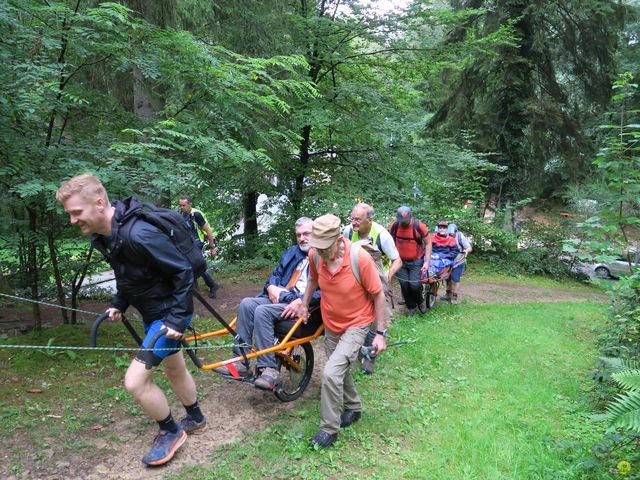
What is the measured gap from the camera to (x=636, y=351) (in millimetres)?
4516

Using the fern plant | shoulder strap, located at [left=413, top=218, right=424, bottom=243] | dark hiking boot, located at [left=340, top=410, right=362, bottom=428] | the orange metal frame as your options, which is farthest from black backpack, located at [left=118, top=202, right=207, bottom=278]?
shoulder strap, located at [left=413, top=218, right=424, bottom=243]

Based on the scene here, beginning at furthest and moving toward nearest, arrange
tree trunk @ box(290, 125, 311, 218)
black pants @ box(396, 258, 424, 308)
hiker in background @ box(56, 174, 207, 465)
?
tree trunk @ box(290, 125, 311, 218), black pants @ box(396, 258, 424, 308), hiker in background @ box(56, 174, 207, 465)

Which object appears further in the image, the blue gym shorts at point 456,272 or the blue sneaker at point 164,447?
the blue gym shorts at point 456,272

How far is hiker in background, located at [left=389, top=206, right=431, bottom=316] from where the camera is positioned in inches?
298

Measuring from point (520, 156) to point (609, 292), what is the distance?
13215mm

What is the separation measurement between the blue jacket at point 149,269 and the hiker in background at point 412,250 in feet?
16.1

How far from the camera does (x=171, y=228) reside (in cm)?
319

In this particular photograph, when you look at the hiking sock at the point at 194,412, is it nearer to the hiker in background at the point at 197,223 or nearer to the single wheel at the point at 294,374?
the single wheel at the point at 294,374

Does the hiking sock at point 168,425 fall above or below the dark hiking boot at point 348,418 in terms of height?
above

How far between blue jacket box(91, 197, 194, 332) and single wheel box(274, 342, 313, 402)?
1.38m

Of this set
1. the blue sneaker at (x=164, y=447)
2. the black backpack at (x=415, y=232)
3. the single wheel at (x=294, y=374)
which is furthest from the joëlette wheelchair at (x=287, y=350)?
the black backpack at (x=415, y=232)

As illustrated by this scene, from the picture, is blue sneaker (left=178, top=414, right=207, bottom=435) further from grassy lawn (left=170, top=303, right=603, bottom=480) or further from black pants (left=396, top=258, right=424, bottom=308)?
black pants (left=396, top=258, right=424, bottom=308)

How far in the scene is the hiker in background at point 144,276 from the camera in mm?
2898

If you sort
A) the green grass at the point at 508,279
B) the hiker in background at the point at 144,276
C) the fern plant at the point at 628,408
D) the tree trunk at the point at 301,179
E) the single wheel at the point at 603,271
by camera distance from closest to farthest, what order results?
the fern plant at the point at 628,408
the hiker in background at the point at 144,276
the tree trunk at the point at 301,179
the green grass at the point at 508,279
the single wheel at the point at 603,271
